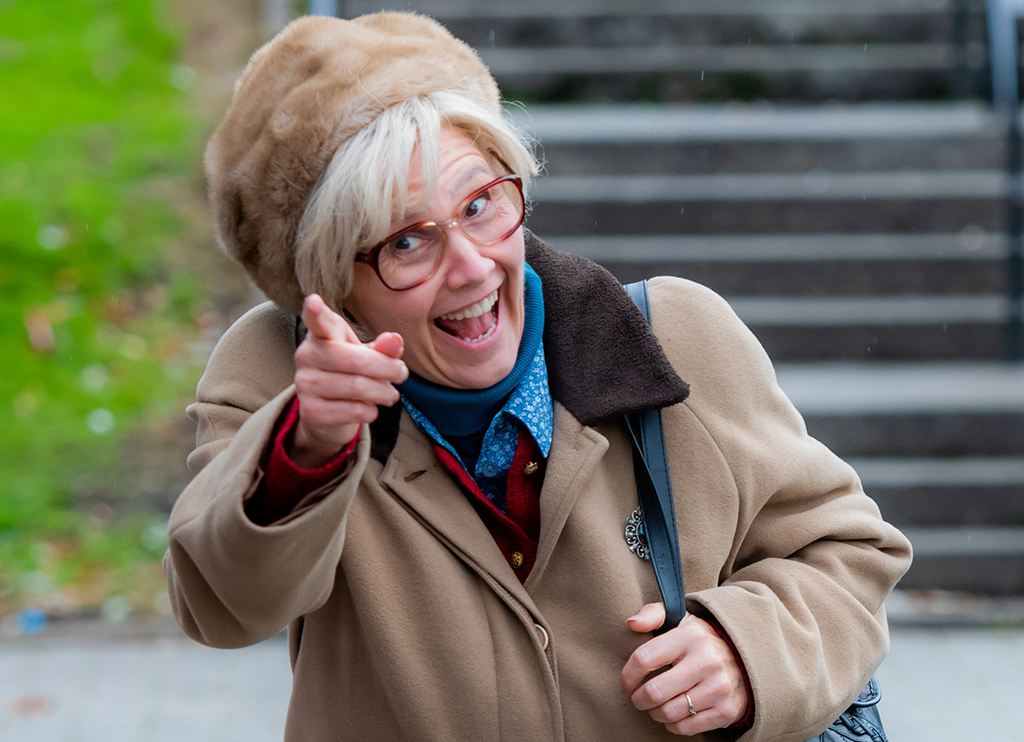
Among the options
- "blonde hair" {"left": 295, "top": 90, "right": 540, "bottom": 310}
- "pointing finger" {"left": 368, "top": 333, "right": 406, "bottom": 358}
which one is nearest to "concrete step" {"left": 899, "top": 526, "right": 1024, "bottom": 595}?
"blonde hair" {"left": 295, "top": 90, "right": 540, "bottom": 310}

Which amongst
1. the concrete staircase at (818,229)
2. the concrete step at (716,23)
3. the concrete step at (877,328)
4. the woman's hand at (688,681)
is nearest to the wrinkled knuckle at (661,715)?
the woman's hand at (688,681)

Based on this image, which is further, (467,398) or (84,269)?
(84,269)

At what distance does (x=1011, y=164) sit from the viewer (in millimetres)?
5234

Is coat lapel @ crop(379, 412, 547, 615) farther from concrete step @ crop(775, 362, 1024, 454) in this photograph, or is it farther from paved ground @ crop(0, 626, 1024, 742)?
concrete step @ crop(775, 362, 1024, 454)

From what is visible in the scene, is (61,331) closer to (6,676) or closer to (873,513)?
(6,676)

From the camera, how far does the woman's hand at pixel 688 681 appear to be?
164 cm

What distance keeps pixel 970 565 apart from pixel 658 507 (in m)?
3.26

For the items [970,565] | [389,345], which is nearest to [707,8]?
[970,565]

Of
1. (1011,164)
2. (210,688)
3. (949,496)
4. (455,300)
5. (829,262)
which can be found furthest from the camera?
(829,262)

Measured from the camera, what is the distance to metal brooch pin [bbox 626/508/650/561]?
176 cm

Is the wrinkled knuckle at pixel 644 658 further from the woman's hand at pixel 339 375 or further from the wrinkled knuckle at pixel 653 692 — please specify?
the woman's hand at pixel 339 375

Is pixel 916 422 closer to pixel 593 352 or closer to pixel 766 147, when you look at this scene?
pixel 766 147

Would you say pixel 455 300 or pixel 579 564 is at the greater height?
pixel 455 300

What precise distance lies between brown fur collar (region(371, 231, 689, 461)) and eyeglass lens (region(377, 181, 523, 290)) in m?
0.18
